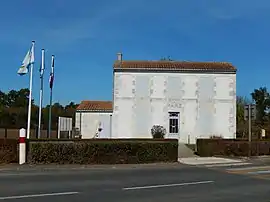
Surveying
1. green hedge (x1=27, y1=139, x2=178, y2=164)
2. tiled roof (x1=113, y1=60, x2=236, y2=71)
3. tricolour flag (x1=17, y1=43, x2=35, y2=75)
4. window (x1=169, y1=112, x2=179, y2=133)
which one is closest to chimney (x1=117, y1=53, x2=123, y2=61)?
tiled roof (x1=113, y1=60, x2=236, y2=71)

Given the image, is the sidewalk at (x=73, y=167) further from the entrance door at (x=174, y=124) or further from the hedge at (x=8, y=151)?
the entrance door at (x=174, y=124)

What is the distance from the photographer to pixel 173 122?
47500mm

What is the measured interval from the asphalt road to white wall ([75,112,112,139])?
32531 mm

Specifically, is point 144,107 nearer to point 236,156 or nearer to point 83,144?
point 236,156

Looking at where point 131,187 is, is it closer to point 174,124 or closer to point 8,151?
point 8,151

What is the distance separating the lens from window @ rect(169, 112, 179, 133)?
155ft

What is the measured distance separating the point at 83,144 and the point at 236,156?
462 inches

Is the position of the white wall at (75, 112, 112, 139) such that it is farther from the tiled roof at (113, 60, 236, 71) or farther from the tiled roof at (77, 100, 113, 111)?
the tiled roof at (113, 60, 236, 71)

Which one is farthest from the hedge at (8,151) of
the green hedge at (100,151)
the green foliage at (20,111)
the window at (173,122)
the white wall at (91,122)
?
the green foliage at (20,111)

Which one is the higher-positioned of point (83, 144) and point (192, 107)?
point (192, 107)

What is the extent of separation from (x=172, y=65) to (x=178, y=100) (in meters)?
3.83

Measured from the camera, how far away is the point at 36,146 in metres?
20.6

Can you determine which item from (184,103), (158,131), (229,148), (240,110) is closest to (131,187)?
(229,148)

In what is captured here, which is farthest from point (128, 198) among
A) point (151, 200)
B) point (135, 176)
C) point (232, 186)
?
point (135, 176)
